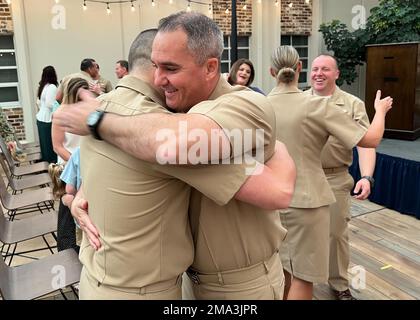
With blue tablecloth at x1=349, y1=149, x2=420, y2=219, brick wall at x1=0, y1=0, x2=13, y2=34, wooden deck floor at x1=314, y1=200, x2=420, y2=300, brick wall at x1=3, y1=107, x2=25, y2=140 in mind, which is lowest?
wooden deck floor at x1=314, y1=200, x2=420, y2=300

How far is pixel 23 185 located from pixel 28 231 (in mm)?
1460

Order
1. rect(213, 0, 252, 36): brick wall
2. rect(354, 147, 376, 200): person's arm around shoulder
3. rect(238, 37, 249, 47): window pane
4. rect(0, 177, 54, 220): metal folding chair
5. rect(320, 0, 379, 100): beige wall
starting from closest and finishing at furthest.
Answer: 1. rect(354, 147, 376, 200): person's arm around shoulder
2. rect(0, 177, 54, 220): metal folding chair
3. rect(213, 0, 252, 36): brick wall
4. rect(238, 37, 249, 47): window pane
5. rect(320, 0, 379, 100): beige wall

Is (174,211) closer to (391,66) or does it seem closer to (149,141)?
(149,141)

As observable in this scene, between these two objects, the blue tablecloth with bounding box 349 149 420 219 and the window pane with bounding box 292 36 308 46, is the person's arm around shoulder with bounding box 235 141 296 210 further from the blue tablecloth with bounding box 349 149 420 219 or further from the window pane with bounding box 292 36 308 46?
the window pane with bounding box 292 36 308 46

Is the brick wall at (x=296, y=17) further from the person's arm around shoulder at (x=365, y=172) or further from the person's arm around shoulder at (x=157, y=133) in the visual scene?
the person's arm around shoulder at (x=157, y=133)

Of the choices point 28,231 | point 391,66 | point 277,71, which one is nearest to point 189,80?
point 277,71

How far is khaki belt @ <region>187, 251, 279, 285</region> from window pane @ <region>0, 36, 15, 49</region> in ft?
24.4

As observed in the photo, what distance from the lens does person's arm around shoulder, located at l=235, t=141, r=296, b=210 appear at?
100 cm

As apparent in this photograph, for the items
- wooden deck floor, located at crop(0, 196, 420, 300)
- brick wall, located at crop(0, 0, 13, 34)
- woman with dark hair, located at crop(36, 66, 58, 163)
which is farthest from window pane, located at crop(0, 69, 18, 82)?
wooden deck floor, located at crop(0, 196, 420, 300)

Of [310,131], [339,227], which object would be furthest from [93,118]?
[339,227]

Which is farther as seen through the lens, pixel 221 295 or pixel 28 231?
pixel 28 231

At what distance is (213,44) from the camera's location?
106 centimetres

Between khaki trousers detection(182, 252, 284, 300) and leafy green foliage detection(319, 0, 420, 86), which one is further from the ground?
leafy green foliage detection(319, 0, 420, 86)

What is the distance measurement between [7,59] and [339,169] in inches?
273
